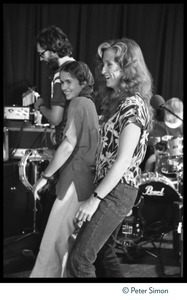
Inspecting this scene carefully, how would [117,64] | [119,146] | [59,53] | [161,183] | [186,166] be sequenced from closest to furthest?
1. [119,146]
2. [117,64]
3. [186,166]
4. [59,53]
5. [161,183]

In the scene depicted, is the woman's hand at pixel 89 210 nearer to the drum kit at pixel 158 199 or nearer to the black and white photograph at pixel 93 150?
the black and white photograph at pixel 93 150

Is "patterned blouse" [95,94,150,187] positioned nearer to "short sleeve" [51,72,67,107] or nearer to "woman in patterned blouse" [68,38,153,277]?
"woman in patterned blouse" [68,38,153,277]

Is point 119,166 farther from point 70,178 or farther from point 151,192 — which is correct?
point 151,192

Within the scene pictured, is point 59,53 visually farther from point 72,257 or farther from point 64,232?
point 72,257

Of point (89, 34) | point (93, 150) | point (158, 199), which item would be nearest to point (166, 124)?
point (158, 199)

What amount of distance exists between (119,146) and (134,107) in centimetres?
15

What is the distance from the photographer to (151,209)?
116 inches

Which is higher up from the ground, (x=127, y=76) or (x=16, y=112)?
(x=127, y=76)

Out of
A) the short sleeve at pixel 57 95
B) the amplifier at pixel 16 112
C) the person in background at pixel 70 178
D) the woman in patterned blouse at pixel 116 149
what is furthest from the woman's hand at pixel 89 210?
the amplifier at pixel 16 112

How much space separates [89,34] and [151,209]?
187 centimetres

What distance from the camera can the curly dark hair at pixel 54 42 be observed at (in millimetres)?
2158

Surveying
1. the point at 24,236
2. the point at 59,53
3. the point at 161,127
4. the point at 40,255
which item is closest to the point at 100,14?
the point at 161,127

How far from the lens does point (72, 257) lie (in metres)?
1.29

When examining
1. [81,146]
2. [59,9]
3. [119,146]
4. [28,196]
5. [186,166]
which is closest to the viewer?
[119,146]
